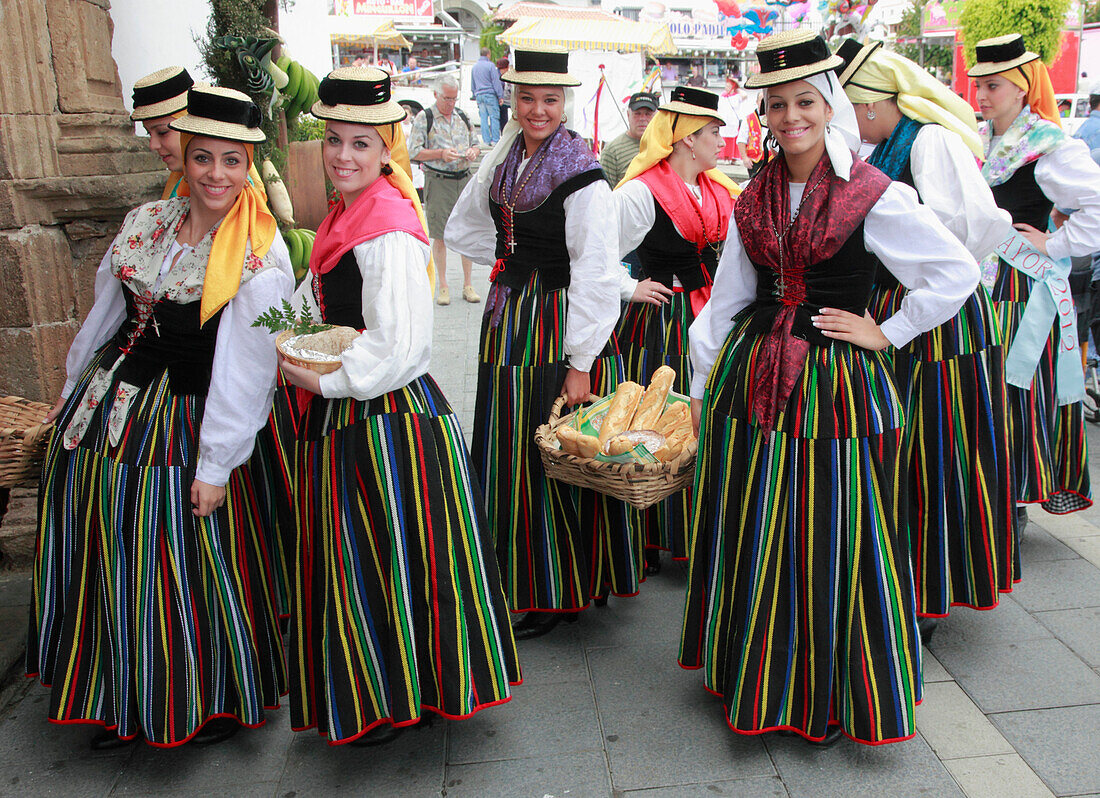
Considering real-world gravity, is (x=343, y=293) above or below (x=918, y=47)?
below

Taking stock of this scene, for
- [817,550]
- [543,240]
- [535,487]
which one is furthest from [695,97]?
[817,550]

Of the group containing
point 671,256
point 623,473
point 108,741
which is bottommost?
point 108,741

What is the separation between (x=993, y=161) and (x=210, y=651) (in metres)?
3.59

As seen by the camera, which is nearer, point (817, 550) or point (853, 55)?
point (817, 550)

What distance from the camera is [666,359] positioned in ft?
12.7

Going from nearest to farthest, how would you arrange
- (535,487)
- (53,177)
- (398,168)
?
1. (398,168)
2. (535,487)
3. (53,177)

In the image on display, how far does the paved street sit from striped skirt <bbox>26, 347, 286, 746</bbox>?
16cm

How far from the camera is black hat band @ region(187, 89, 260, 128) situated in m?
2.48

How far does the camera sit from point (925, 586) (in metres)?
3.27

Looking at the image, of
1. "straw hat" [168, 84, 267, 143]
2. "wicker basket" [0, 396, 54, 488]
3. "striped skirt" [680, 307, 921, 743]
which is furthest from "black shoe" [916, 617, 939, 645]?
"wicker basket" [0, 396, 54, 488]

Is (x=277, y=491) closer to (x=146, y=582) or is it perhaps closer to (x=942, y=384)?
(x=146, y=582)

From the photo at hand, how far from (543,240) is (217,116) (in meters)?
1.19

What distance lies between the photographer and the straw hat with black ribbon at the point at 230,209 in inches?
97.3

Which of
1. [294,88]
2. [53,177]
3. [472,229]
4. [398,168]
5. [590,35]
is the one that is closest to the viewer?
[398,168]
